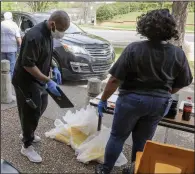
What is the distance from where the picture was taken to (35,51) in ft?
7.02

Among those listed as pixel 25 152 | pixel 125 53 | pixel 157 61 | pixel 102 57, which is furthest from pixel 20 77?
pixel 102 57

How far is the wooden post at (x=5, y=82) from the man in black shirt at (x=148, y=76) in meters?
2.26

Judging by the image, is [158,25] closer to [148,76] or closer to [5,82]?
[148,76]

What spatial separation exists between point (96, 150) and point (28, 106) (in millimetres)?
775

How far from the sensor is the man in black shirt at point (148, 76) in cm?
178

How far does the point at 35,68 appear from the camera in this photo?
2162 mm

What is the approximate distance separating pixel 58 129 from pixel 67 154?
0.37 metres

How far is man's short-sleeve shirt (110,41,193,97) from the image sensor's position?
178 cm

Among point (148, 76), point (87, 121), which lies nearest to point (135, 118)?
point (148, 76)

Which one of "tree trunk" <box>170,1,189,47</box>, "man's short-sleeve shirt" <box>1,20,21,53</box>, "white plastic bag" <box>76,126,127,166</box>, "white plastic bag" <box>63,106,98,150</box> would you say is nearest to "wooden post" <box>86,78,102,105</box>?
"white plastic bag" <box>63,106,98,150</box>

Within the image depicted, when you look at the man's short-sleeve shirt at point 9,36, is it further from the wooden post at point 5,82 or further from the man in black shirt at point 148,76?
the man in black shirt at point 148,76

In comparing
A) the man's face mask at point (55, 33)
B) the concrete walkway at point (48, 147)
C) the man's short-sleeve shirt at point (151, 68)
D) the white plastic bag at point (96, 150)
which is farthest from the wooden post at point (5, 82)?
the man's short-sleeve shirt at point (151, 68)

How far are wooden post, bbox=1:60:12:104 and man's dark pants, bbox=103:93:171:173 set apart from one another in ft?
7.50

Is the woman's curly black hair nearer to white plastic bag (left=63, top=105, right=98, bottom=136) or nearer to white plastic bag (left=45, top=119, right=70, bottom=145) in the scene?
white plastic bag (left=63, top=105, right=98, bottom=136)
